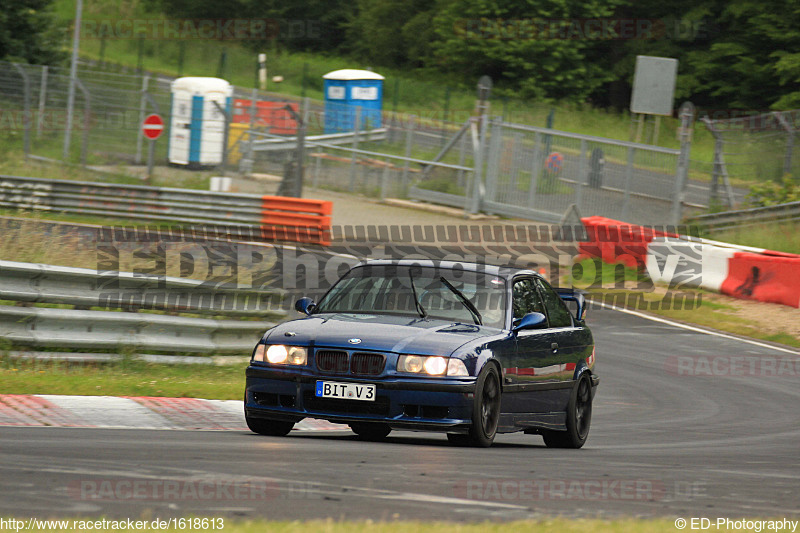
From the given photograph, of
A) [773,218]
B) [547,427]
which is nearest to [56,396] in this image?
[547,427]

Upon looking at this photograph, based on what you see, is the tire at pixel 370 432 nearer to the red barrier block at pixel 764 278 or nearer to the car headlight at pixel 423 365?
the car headlight at pixel 423 365

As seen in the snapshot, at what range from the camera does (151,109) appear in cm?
3088

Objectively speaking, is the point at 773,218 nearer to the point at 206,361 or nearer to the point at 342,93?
the point at 206,361

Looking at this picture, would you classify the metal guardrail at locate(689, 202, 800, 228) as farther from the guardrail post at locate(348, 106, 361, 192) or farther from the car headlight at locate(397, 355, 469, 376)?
the car headlight at locate(397, 355, 469, 376)

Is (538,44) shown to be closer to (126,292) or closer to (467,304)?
(126,292)

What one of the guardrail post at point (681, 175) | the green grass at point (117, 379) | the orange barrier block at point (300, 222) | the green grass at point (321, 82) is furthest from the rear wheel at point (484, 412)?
the green grass at point (321, 82)

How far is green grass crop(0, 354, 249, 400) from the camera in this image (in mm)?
9820

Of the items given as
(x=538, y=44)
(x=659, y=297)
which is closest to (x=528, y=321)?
(x=659, y=297)

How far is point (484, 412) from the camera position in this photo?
322 inches

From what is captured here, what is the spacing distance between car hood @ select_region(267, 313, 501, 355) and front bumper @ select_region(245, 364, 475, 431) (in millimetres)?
211

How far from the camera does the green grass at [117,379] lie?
9.82 meters

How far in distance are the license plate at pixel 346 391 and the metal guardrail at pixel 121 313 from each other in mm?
3354

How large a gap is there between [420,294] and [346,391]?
1.26 meters

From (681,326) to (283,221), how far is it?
30.8ft
